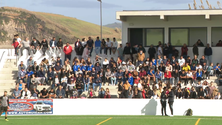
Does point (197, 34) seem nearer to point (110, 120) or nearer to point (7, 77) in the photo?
point (110, 120)

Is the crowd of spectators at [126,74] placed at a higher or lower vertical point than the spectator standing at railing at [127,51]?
lower

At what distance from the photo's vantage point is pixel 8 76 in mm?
34375

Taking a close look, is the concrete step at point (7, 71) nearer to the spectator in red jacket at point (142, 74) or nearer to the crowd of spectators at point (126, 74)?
the crowd of spectators at point (126, 74)

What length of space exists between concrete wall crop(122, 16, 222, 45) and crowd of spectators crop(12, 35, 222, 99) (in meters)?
1.24

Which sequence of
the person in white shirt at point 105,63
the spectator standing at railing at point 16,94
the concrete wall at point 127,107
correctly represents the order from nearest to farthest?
1. the concrete wall at point 127,107
2. the spectator standing at railing at point 16,94
3. the person in white shirt at point 105,63

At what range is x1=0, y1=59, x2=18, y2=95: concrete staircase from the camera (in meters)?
32.8

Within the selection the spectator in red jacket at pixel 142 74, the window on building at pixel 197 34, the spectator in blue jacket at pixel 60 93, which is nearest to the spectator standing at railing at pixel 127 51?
the spectator in red jacket at pixel 142 74

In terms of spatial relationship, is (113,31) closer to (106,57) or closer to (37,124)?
(106,57)

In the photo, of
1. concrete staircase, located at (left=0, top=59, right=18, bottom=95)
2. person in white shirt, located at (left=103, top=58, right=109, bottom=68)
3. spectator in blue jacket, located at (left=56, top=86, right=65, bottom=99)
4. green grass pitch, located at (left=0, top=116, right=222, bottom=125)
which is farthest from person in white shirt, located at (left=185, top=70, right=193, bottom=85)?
concrete staircase, located at (left=0, top=59, right=18, bottom=95)

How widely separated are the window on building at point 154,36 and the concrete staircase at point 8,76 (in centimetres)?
984

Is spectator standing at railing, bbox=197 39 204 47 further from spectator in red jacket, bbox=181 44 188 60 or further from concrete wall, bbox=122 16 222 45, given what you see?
spectator in red jacket, bbox=181 44 188 60

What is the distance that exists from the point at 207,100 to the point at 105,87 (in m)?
7.37

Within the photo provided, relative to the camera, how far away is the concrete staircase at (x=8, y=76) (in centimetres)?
3284

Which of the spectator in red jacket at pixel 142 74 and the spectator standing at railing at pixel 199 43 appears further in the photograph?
the spectator standing at railing at pixel 199 43
